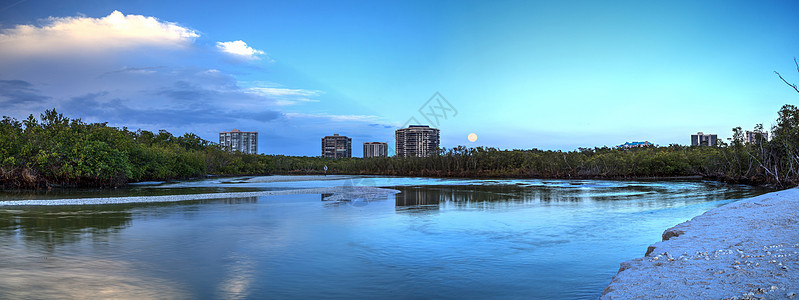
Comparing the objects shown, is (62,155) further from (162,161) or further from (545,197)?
(545,197)

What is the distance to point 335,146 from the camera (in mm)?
183625

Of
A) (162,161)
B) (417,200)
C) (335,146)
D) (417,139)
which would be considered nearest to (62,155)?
(162,161)

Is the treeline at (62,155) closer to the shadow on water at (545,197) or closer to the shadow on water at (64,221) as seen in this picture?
the shadow on water at (64,221)

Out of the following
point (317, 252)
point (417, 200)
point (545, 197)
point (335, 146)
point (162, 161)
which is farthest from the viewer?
point (335, 146)

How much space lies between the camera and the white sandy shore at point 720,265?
186 inches

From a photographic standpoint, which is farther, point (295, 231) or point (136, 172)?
point (136, 172)

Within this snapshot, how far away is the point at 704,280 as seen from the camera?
5.20 meters

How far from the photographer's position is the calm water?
22.7ft

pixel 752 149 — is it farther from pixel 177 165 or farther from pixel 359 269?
pixel 177 165

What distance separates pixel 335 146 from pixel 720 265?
18011 cm

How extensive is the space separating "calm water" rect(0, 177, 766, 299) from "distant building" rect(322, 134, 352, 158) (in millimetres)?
166380

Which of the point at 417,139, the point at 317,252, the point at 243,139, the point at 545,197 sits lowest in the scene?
the point at 317,252

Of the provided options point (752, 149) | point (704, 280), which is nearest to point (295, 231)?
point (704, 280)

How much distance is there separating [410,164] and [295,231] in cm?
7068
